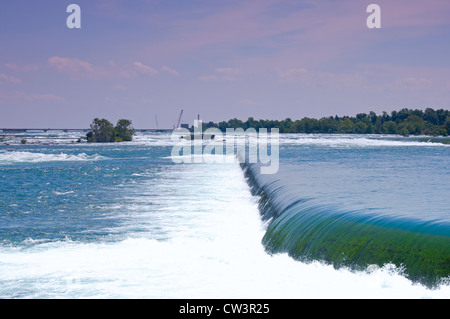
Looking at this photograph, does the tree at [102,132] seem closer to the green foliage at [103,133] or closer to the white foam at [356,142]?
the green foliage at [103,133]

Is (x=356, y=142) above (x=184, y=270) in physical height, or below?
above

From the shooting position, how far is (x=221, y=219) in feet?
49.5

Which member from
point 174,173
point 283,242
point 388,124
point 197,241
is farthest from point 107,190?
point 388,124

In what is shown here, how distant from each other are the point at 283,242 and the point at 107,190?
A: 44.2 ft

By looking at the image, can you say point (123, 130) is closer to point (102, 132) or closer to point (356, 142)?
point (102, 132)

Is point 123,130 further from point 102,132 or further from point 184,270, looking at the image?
point 184,270

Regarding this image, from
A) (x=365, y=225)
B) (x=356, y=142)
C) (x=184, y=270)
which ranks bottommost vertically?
(x=184, y=270)

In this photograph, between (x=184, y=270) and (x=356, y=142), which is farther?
(x=356, y=142)

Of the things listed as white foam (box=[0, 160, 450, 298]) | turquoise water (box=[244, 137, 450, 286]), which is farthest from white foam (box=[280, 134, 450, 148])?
white foam (box=[0, 160, 450, 298])

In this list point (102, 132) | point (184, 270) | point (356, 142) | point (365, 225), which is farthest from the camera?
point (102, 132)

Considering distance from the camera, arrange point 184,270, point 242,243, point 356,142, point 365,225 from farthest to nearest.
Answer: point 356,142 < point 242,243 < point 365,225 < point 184,270

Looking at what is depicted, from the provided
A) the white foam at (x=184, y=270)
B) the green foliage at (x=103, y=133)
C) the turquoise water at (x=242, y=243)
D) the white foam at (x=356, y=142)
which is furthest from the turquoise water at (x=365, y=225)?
the green foliage at (x=103, y=133)

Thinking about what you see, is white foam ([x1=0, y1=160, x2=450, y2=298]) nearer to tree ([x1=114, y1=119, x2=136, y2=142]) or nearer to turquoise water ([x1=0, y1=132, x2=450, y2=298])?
turquoise water ([x1=0, y1=132, x2=450, y2=298])

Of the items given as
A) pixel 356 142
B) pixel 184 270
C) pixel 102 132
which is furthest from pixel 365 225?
pixel 102 132
